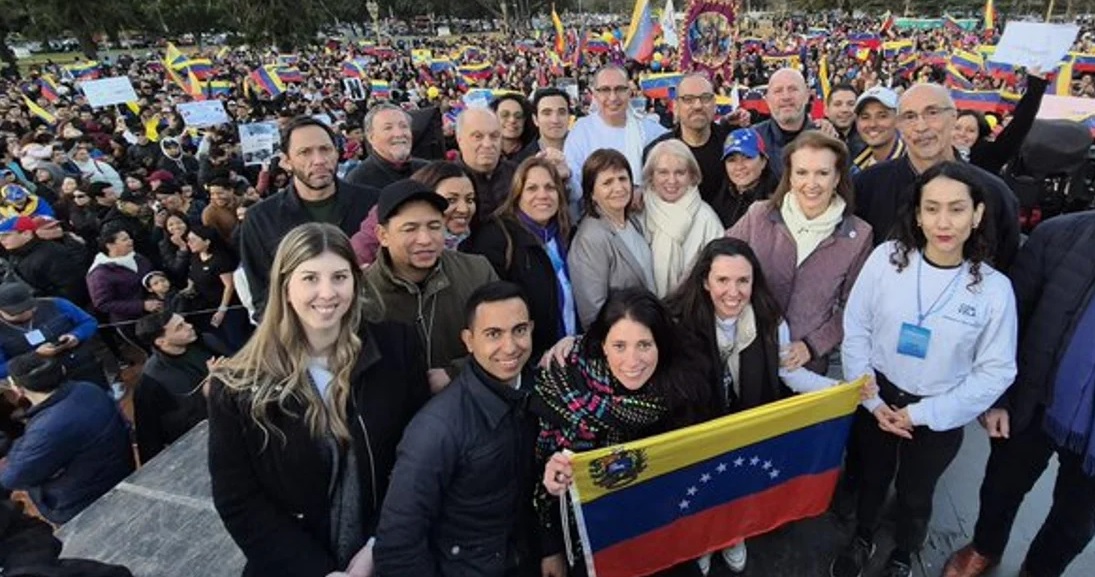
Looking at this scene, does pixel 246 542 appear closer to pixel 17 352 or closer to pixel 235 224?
pixel 17 352

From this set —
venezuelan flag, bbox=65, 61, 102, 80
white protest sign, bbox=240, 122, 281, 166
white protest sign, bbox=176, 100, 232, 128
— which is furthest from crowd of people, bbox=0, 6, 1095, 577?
venezuelan flag, bbox=65, 61, 102, 80

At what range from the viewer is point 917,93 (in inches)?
137

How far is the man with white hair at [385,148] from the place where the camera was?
4559 millimetres

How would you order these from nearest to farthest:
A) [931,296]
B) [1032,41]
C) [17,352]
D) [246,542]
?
[246,542], [931,296], [1032,41], [17,352]

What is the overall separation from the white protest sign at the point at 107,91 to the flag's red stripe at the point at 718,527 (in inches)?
608

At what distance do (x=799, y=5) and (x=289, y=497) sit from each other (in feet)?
270

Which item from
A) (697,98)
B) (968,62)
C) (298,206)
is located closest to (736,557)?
(697,98)

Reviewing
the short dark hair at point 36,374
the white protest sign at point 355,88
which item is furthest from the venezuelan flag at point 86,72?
the short dark hair at point 36,374

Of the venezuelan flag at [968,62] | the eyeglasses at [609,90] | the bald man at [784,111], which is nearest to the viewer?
the bald man at [784,111]

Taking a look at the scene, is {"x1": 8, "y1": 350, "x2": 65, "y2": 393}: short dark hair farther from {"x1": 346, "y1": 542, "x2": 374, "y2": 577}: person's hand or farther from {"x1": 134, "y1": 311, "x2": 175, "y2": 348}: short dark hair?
{"x1": 346, "y1": 542, "x2": 374, "y2": 577}: person's hand

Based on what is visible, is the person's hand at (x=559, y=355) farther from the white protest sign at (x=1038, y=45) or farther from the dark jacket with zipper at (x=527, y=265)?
the white protest sign at (x=1038, y=45)

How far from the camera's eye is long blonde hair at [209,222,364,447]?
7.03 feet

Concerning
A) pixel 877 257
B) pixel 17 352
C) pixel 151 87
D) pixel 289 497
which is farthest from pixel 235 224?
pixel 151 87

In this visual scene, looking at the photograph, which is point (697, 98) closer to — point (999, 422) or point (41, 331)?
point (999, 422)
